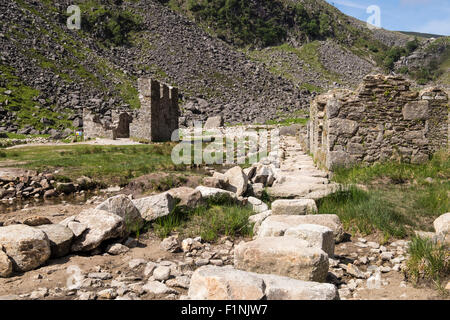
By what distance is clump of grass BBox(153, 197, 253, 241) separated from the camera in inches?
239

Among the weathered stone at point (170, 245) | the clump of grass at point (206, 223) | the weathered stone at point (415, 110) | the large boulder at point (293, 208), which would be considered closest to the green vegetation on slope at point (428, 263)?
the large boulder at point (293, 208)

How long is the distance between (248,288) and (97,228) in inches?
121

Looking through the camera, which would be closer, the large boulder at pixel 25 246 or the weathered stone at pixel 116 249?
the large boulder at pixel 25 246

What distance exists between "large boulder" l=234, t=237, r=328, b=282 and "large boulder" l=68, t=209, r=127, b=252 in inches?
89.8

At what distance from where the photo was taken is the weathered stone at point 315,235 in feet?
14.7

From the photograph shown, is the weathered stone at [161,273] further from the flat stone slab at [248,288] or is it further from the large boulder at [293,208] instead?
the large boulder at [293,208]

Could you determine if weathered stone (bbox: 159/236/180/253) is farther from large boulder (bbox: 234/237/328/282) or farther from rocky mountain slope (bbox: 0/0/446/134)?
rocky mountain slope (bbox: 0/0/446/134)

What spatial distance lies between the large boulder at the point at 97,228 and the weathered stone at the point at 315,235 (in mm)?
2579

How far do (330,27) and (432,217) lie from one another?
115 meters

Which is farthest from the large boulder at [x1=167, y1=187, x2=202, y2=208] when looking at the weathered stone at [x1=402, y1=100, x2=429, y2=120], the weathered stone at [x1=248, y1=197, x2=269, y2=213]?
the weathered stone at [x1=402, y1=100, x2=429, y2=120]

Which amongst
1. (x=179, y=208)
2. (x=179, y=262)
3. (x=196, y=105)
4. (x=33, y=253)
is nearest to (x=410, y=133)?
(x=179, y=208)

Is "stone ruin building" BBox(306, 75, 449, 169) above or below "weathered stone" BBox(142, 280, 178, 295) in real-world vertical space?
above

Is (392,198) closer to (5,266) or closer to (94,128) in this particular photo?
(5,266)
